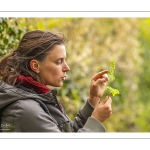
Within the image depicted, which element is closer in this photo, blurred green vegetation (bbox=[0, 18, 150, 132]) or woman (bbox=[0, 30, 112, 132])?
woman (bbox=[0, 30, 112, 132])

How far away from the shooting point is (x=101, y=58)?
26.5ft

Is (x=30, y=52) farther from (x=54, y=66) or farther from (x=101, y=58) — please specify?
(x=101, y=58)

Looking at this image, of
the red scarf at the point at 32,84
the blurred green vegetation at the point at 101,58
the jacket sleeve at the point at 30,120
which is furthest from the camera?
the blurred green vegetation at the point at 101,58

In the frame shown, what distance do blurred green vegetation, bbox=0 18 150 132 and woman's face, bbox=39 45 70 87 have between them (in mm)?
972

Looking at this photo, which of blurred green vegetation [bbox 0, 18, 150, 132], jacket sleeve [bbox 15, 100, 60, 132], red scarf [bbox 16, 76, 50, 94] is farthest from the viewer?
blurred green vegetation [bbox 0, 18, 150, 132]

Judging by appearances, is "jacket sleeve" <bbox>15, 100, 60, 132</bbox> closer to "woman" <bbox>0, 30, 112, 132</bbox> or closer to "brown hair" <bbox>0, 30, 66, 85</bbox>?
"woman" <bbox>0, 30, 112, 132</bbox>

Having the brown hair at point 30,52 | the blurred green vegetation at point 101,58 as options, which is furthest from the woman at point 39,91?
the blurred green vegetation at point 101,58

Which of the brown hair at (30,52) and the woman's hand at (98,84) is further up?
the brown hair at (30,52)

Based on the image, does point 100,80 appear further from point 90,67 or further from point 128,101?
point 128,101

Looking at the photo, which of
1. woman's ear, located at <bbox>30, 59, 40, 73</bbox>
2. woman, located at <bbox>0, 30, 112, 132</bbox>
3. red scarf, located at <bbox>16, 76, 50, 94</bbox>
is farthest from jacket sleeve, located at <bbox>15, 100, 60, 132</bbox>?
woman's ear, located at <bbox>30, 59, 40, 73</bbox>

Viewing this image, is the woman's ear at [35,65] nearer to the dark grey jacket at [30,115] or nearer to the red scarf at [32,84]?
the red scarf at [32,84]

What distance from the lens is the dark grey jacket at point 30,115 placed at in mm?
1849

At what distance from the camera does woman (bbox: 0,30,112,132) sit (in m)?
1.86

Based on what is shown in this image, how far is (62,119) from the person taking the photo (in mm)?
2018
